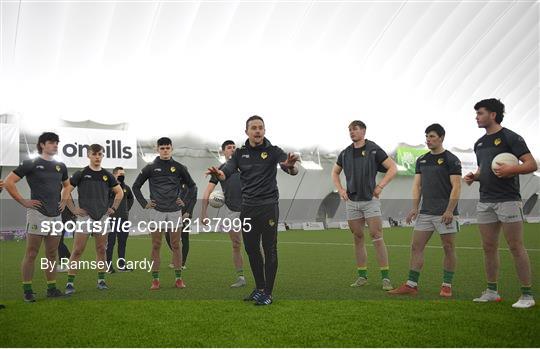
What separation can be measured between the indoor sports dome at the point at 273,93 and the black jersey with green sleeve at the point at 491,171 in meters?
2.53

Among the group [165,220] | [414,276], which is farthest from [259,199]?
[414,276]

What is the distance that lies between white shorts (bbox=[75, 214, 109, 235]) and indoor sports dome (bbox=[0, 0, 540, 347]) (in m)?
0.92

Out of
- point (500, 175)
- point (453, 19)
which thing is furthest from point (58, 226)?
point (453, 19)

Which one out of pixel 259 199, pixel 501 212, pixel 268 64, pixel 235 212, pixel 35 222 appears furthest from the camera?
pixel 268 64

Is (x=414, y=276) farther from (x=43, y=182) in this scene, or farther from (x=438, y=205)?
(x=43, y=182)

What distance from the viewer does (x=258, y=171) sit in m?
6.22

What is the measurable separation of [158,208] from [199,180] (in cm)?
1967

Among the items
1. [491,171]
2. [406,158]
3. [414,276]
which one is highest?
[406,158]

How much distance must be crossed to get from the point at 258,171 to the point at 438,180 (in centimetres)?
247

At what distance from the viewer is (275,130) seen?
26.9m

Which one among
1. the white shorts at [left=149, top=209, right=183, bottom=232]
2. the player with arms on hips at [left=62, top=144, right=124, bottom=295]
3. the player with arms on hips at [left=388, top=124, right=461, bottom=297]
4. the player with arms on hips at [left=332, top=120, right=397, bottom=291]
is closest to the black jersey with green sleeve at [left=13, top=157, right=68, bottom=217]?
the player with arms on hips at [left=62, top=144, right=124, bottom=295]

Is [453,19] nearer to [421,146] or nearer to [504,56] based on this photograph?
[504,56]

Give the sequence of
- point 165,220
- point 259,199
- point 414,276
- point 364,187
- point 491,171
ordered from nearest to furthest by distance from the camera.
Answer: point 491,171 → point 259,199 → point 414,276 → point 364,187 → point 165,220

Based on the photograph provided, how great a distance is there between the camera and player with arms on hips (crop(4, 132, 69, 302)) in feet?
21.5
